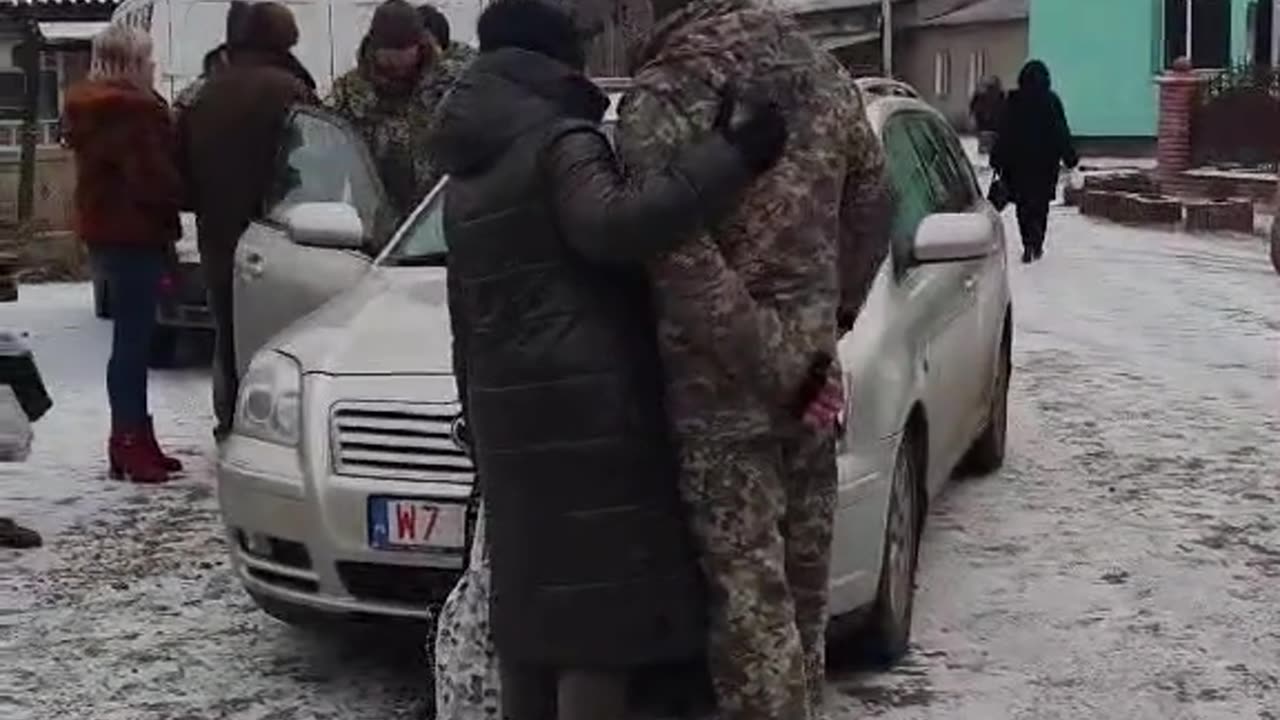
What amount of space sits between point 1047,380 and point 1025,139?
21.7 ft

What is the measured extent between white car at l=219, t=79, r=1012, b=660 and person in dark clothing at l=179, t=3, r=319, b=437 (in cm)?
91

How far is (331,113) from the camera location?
745 cm

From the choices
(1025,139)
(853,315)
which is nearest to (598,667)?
(853,315)

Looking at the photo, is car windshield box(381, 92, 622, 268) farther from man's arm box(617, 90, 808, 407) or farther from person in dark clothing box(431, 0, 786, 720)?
man's arm box(617, 90, 808, 407)

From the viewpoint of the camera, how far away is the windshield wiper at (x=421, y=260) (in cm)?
616

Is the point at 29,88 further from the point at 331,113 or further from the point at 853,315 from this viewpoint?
the point at 853,315

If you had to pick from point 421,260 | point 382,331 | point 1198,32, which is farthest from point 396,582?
point 1198,32

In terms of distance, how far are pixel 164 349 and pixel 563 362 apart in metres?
8.15

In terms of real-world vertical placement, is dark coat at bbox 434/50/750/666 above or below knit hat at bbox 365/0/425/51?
below

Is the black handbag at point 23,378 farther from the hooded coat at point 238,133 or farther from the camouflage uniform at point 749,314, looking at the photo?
the camouflage uniform at point 749,314

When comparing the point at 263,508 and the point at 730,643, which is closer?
the point at 730,643

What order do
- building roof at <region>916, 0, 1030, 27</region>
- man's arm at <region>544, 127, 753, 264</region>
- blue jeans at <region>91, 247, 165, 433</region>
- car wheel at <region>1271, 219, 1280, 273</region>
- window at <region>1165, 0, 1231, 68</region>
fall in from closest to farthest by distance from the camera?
man's arm at <region>544, 127, 753, 264</region> < car wheel at <region>1271, 219, 1280, 273</region> < blue jeans at <region>91, 247, 165, 433</region> < window at <region>1165, 0, 1231, 68</region> < building roof at <region>916, 0, 1030, 27</region>

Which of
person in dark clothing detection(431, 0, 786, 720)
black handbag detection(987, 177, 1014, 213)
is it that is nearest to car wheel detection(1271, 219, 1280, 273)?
person in dark clothing detection(431, 0, 786, 720)

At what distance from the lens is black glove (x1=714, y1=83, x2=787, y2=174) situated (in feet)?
11.2
